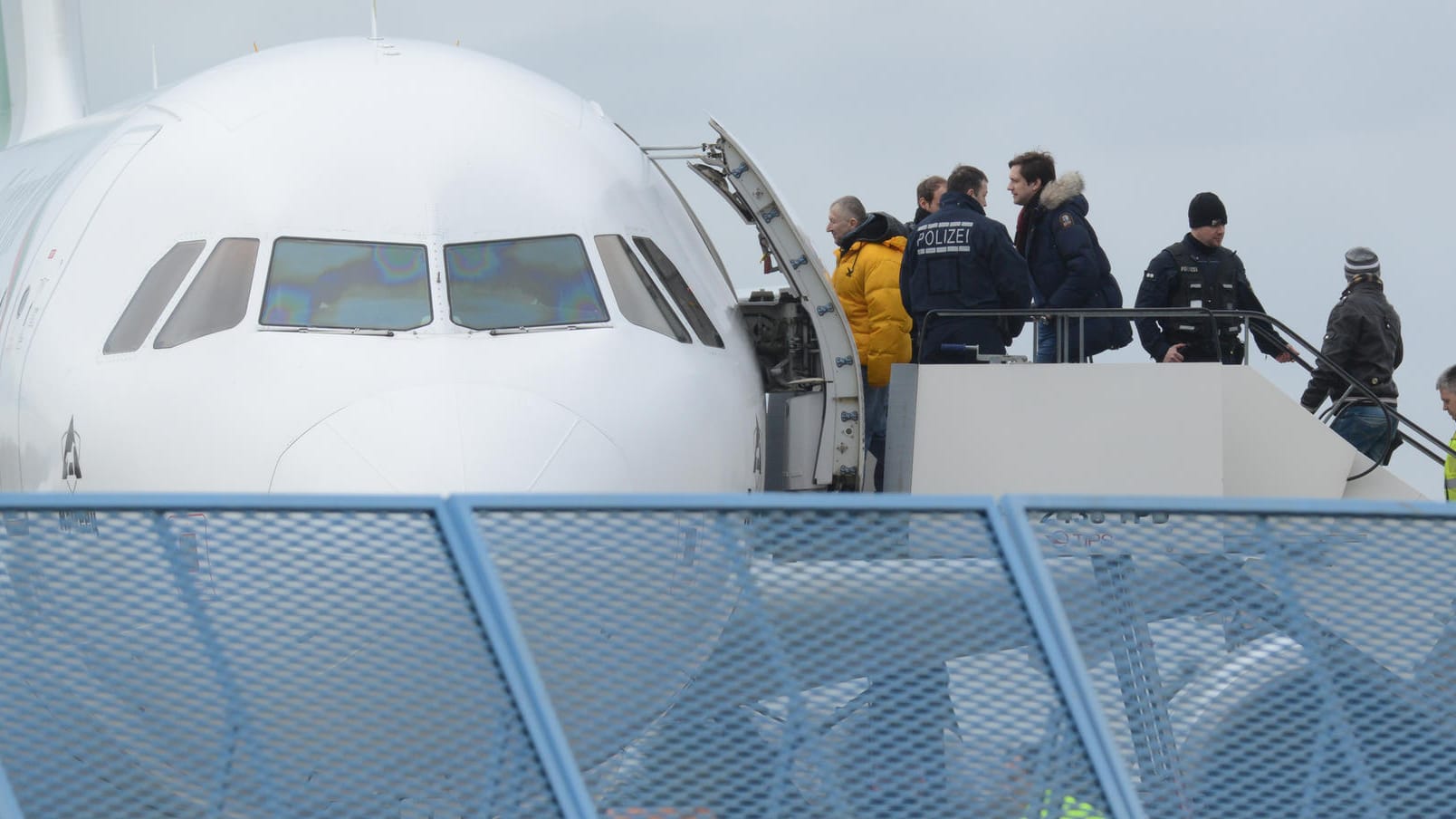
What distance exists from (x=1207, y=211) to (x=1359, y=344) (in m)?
1.78

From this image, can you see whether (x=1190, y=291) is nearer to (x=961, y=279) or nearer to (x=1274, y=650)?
(x=961, y=279)

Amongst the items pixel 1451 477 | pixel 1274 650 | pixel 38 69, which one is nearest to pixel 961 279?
pixel 1451 477

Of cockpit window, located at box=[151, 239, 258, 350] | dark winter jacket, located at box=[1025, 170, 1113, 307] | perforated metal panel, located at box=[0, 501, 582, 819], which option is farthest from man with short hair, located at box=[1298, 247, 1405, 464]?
perforated metal panel, located at box=[0, 501, 582, 819]

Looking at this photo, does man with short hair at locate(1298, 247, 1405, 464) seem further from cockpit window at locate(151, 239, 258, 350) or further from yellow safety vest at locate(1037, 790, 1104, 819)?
yellow safety vest at locate(1037, 790, 1104, 819)

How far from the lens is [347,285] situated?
27.2 feet

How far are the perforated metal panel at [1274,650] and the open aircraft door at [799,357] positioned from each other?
5.30m

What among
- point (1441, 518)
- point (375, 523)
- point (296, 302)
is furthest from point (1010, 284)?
point (375, 523)

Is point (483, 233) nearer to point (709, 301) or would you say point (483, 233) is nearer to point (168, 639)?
point (709, 301)

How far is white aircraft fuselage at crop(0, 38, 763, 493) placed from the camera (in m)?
7.47

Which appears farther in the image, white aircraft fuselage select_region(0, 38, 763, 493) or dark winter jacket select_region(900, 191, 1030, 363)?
dark winter jacket select_region(900, 191, 1030, 363)

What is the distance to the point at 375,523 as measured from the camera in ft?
16.2

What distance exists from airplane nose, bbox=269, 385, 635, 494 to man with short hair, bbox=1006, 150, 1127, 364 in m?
5.09

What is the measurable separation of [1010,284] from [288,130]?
4725mm

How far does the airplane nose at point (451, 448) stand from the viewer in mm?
7062
